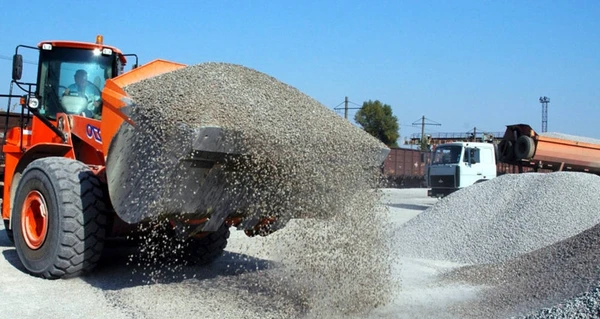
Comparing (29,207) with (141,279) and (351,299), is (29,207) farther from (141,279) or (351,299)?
(351,299)

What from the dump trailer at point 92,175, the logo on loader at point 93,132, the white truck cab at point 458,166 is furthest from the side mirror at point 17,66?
the white truck cab at point 458,166

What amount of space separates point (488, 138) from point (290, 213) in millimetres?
19644

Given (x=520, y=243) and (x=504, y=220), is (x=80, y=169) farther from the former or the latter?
(x=504, y=220)

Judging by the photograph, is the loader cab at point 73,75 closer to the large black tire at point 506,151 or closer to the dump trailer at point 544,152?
the dump trailer at point 544,152

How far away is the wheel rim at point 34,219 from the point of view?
530 centimetres

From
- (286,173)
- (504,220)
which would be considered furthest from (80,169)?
(504,220)

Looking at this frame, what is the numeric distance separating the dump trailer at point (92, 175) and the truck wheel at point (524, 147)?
40.7 ft

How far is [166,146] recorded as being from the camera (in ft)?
13.7

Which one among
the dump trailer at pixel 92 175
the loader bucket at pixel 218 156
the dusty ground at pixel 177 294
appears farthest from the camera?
the dusty ground at pixel 177 294

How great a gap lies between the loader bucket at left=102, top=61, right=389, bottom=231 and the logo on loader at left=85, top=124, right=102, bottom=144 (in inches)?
22.7

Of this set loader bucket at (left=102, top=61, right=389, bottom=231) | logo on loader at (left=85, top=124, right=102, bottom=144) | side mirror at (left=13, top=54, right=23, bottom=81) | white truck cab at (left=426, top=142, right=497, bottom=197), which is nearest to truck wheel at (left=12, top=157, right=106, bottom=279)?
logo on loader at (left=85, top=124, right=102, bottom=144)

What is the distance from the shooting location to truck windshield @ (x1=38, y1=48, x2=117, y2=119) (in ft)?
20.1

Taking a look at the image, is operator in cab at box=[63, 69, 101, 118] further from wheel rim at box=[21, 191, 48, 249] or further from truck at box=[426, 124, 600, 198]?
truck at box=[426, 124, 600, 198]

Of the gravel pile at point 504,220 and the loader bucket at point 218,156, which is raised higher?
the loader bucket at point 218,156
